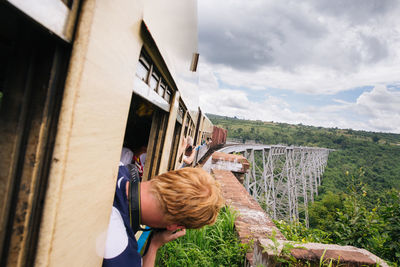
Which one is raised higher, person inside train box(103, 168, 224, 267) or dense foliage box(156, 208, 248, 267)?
person inside train box(103, 168, 224, 267)

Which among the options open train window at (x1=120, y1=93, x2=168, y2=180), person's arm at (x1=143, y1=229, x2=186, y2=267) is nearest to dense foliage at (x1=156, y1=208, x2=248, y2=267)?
person's arm at (x1=143, y1=229, x2=186, y2=267)

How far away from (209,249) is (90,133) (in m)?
2.05

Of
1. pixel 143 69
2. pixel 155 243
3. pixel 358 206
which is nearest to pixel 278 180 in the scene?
pixel 358 206

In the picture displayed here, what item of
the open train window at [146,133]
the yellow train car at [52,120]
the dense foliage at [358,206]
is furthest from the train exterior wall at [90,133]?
the dense foliage at [358,206]

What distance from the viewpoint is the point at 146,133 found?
8.88 feet

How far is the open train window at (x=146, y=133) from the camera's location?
1.81 m

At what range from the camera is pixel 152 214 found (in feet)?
3.73

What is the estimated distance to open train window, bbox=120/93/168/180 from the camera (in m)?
1.81

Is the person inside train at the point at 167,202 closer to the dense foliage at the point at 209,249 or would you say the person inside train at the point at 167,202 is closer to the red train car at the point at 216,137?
the dense foliage at the point at 209,249

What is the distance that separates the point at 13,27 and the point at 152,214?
96cm

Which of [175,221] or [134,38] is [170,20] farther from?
[175,221]

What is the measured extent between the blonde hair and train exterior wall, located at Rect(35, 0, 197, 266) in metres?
0.31

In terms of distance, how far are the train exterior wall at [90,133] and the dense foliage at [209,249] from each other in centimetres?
A: 142

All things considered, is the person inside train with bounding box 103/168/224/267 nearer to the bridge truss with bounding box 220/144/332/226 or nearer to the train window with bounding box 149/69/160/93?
the train window with bounding box 149/69/160/93
